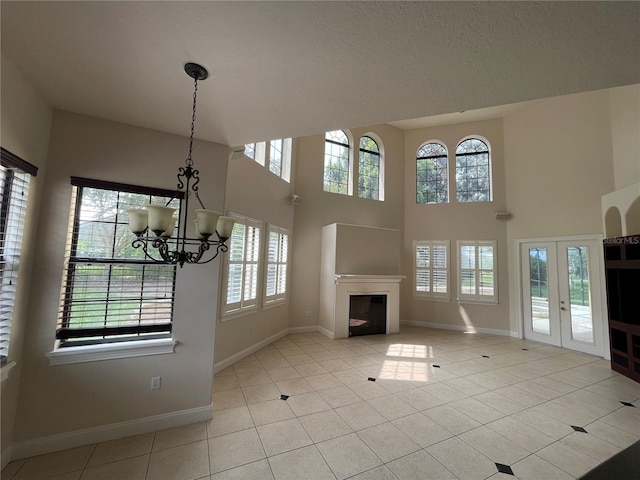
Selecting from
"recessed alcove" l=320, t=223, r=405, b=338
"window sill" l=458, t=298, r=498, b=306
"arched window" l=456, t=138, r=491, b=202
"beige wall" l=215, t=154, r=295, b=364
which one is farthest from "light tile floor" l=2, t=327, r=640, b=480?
"arched window" l=456, t=138, r=491, b=202

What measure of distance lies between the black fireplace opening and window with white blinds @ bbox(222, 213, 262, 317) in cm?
223

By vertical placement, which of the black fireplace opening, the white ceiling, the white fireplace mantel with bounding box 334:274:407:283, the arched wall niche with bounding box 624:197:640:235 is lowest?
the black fireplace opening

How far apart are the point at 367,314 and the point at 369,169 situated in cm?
376

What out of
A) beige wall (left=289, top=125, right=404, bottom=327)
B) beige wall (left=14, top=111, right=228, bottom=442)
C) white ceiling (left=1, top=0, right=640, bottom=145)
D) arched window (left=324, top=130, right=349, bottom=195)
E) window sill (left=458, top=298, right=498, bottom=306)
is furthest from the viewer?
arched window (left=324, top=130, right=349, bottom=195)

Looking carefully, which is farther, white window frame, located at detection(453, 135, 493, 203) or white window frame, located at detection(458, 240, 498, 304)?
white window frame, located at detection(453, 135, 493, 203)

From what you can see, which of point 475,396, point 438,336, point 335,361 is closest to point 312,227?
point 335,361

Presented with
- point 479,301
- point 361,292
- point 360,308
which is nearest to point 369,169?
point 361,292

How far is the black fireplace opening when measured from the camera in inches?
227

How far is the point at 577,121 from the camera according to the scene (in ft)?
16.8

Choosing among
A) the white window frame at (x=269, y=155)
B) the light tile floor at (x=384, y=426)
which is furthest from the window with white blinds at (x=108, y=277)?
the white window frame at (x=269, y=155)

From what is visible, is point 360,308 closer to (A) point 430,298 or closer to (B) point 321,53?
(A) point 430,298

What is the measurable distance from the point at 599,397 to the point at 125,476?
5.04 meters

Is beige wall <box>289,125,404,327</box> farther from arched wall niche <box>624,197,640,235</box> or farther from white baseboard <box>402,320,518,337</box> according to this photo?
arched wall niche <box>624,197,640,235</box>

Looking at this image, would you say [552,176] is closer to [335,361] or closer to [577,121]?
[577,121]
